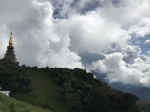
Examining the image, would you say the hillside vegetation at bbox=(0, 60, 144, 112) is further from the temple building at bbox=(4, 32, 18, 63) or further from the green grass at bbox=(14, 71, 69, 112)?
the temple building at bbox=(4, 32, 18, 63)

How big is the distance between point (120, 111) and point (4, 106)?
5137 cm

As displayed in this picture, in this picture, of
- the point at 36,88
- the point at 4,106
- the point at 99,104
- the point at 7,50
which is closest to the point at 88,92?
the point at 99,104

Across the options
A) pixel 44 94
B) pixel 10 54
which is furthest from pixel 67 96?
pixel 10 54

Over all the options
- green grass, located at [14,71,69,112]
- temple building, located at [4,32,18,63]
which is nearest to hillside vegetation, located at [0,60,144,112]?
green grass, located at [14,71,69,112]

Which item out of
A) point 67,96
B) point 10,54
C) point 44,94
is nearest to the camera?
point 67,96

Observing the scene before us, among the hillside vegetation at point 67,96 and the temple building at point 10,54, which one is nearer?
the hillside vegetation at point 67,96

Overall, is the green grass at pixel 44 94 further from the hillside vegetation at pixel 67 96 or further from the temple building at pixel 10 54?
the temple building at pixel 10 54

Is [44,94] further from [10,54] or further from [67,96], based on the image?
[10,54]

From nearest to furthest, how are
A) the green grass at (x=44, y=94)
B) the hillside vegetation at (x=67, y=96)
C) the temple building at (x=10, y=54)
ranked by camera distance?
the green grass at (x=44, y=94) < the hillside vegetation at (x=67, y=96) < the temple building at (x=10, y=54)

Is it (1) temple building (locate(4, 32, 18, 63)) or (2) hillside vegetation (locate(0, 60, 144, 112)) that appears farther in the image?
(1) temple building (locate(4, 32, 18, 63))

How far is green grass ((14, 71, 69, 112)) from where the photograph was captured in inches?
4176

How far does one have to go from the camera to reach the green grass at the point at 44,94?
106 metres

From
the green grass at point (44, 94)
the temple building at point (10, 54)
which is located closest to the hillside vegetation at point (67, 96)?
the green grass at point (44, 94)

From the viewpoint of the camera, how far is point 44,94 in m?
118
